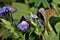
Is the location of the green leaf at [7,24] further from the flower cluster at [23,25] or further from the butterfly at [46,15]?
the butterfly at [46,15]

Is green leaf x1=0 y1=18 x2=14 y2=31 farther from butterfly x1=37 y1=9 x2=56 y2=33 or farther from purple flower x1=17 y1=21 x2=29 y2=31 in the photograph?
butterfly x1=37 y1=9 x2=56 y2=33

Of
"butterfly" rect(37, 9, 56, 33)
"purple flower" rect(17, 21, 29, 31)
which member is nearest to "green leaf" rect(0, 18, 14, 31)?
"purple flower" rect(17, 21, 29, 31)

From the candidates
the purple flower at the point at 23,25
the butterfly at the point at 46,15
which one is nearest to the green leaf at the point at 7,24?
the purple flower at the point at 23,25

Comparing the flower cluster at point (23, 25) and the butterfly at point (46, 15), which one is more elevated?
the butterfly at point (46, 15)

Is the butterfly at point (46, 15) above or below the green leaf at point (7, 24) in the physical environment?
above

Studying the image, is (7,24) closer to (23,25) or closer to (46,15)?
(23,25)

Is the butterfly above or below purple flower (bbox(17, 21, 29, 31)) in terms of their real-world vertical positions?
above

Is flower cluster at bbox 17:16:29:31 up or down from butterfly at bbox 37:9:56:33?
down

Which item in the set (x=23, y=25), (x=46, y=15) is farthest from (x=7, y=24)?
(x=46, y=15)

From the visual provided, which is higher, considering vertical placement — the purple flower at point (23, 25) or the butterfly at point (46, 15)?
the butterfly at point (46, 15)

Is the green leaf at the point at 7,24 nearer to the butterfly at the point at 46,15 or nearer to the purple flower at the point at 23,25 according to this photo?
the purple flower at the point at 23,25

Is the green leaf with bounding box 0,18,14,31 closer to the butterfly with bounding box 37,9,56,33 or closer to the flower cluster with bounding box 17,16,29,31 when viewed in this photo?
the flower cluster with bounding box 17,16,29,31

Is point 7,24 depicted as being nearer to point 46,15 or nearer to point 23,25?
point 23,25
